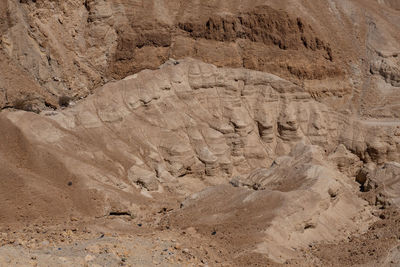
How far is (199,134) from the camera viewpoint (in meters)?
34.1

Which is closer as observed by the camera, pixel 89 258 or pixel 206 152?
pixel 89 258

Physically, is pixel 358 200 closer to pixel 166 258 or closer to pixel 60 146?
pixel 166 258

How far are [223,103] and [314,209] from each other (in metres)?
13.9

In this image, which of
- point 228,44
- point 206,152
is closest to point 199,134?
point 206,152

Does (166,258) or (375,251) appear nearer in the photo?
(166,258)

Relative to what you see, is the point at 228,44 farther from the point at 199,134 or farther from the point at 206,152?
the point at 206,152

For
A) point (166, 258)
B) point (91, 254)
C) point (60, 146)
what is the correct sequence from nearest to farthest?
point (91, 254) < point (166, 258) < point (60, 146)

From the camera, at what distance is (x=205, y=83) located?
3591 centimetres

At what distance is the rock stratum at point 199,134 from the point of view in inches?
835

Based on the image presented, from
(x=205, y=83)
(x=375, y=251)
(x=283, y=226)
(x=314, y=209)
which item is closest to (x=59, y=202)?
(x=283, y=226)

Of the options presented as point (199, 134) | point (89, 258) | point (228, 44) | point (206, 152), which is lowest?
point (206, 152)

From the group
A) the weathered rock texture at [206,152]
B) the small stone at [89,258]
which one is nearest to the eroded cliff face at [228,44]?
the weathered rock texture at [206,152]

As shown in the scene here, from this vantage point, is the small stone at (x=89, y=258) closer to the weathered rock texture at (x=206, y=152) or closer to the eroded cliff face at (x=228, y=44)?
the weathered rock texture at (x=206, y=152)

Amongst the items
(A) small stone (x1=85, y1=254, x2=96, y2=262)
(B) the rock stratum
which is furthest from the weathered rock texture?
(A) small stone (x1=85, y1=254, x2=96, y2=262)
